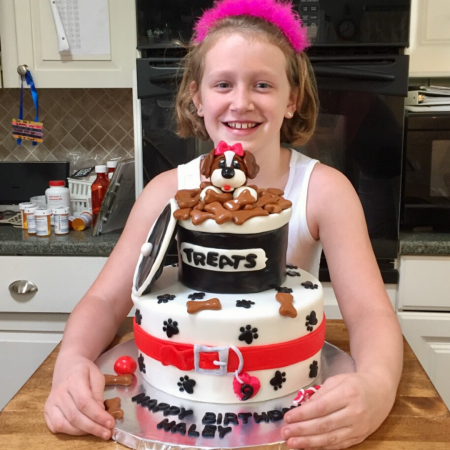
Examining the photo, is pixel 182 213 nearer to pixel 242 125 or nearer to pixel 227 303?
pixel 227 303

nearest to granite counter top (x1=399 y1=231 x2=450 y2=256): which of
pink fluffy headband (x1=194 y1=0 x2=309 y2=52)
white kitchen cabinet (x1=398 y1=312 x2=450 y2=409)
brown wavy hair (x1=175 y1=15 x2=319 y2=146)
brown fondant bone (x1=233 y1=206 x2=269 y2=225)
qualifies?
white kitchen cabinet (x1=398 y1=312 x2=450 y2=409)

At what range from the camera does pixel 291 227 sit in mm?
1080

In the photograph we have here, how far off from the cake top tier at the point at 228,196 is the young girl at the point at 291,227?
17 centimetres

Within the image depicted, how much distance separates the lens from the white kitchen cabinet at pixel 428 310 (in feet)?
5.35

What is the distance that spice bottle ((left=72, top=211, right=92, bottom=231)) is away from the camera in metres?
1.83

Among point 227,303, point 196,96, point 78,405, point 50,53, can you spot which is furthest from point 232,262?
point 50,53

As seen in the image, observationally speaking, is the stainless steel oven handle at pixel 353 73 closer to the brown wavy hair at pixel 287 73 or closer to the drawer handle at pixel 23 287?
the brown wavy hair at pixel 287 73

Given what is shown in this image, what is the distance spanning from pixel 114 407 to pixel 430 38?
5.07 ft

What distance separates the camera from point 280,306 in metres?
0.72

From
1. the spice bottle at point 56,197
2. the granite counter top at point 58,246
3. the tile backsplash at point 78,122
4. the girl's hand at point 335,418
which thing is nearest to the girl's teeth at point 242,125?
the girl's hand at point 335,418

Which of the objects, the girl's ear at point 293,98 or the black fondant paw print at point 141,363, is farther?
the girl's ear at point 293,98

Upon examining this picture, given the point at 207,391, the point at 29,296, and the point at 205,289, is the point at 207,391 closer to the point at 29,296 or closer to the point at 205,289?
the point at 205,289

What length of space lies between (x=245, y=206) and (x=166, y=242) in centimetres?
12

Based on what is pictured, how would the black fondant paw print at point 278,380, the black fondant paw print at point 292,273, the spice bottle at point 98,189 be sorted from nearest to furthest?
the black fondant paw print at point 278,380 < the black fondant paw print at point 292,273 < the spice bottle at point 98,189
